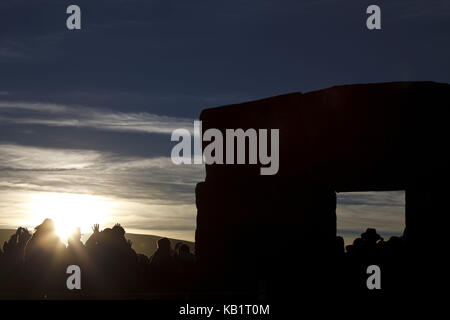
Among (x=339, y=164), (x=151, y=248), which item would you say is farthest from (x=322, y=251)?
(x=151, y=248)

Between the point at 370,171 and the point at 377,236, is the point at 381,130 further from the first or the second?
the point at 377,236

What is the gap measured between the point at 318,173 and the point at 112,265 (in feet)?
8.49

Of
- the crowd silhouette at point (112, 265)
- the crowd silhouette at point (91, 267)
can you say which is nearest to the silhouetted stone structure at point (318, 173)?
the crowd silhouette at point (112, 265)

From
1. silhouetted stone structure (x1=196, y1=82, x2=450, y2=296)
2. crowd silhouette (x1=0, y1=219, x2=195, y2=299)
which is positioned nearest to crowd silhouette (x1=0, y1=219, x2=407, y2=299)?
crowd silhouette (x1=0, y1=219, x2=195, y2=299)

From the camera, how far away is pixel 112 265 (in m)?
8.93

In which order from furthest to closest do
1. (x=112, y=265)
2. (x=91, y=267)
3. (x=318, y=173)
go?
(x=318, y=173) → (x=112, y=265) → (x=91, y=267)

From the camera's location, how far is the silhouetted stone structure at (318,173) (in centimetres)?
850

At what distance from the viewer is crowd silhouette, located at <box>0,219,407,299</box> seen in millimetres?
8484

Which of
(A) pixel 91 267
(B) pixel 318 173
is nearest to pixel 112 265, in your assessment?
(A) pixel 91 267

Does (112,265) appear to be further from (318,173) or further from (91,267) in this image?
(318,173)

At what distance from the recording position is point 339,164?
8.89m

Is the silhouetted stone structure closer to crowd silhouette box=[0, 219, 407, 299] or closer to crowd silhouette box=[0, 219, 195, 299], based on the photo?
crowd silhouette box=[0, 219, 407, 299]

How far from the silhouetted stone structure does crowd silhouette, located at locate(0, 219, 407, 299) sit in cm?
36

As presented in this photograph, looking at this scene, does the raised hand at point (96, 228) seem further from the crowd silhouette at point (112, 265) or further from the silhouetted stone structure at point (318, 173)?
the silhouetted stone structure at point (318, 173)
